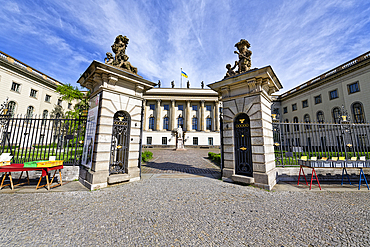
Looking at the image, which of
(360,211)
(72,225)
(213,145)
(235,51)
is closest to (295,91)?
(213,145)

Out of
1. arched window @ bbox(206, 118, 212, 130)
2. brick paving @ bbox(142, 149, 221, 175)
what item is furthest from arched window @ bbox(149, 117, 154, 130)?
brick paving @ bbox(142, 149, 221, 175)

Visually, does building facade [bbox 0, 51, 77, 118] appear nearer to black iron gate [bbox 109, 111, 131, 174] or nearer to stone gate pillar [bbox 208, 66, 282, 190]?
black iron gate [bbox 109, 111, 131, 174]

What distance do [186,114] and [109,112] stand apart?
1406 inches

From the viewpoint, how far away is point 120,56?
6.91m

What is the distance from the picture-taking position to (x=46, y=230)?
301 cm

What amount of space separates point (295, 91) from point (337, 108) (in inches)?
354

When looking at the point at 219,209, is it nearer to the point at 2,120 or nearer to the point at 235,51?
the point at 235,51

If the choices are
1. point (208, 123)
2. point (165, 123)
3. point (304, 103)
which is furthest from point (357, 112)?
point (165, 123)

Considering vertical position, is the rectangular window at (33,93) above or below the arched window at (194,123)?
above

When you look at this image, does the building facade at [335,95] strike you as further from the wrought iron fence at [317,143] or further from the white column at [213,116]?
the white column at [213,116]

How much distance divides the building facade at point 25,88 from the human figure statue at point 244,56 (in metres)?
26.7

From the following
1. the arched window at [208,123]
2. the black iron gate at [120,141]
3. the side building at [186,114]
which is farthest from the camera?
the arched window at [208,123]

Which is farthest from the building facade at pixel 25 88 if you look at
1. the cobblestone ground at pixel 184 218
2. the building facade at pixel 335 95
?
the building facade at pixel 335 95

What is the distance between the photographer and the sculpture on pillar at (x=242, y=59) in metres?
7.15
